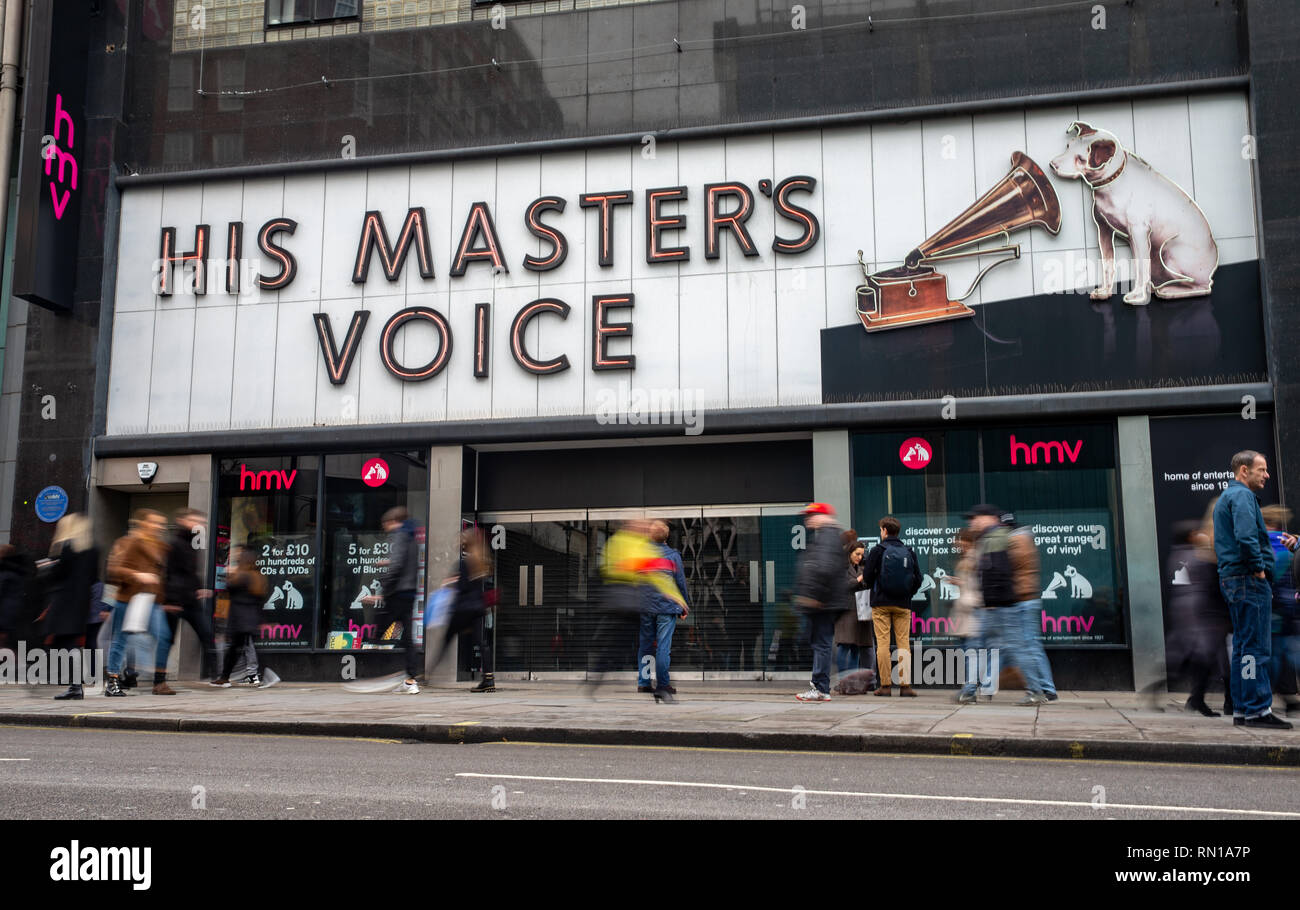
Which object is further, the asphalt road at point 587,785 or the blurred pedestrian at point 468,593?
the blurred pedestrian at point 468,593

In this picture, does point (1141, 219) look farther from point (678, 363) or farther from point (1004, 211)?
point (678, 363)

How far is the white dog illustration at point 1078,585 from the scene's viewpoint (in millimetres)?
14305

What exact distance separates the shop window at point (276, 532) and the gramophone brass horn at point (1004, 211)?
912 centimetres

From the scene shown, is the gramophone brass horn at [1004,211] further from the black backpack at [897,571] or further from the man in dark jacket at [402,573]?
the man in dark jacket at [402,573]

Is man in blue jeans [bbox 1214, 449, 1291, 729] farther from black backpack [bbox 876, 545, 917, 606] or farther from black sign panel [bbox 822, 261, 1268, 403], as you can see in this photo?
black sign panel [bbox 822, 261, 1268, 403]

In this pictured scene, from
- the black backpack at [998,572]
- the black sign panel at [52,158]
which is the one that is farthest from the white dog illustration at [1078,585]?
the black sign panel at [52,158]

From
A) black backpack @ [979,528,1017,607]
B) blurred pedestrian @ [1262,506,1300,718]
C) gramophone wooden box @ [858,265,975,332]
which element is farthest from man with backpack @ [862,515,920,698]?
blurred pedestrian @ [1262,506,1300,718]

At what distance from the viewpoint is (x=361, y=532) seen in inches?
657

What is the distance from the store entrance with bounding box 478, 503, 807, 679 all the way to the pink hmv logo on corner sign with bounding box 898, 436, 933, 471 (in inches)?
64.9

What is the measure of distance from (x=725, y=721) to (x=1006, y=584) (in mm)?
3093

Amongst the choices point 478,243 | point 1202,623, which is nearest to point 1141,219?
point 1202,623

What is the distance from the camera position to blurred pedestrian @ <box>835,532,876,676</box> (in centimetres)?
1319
